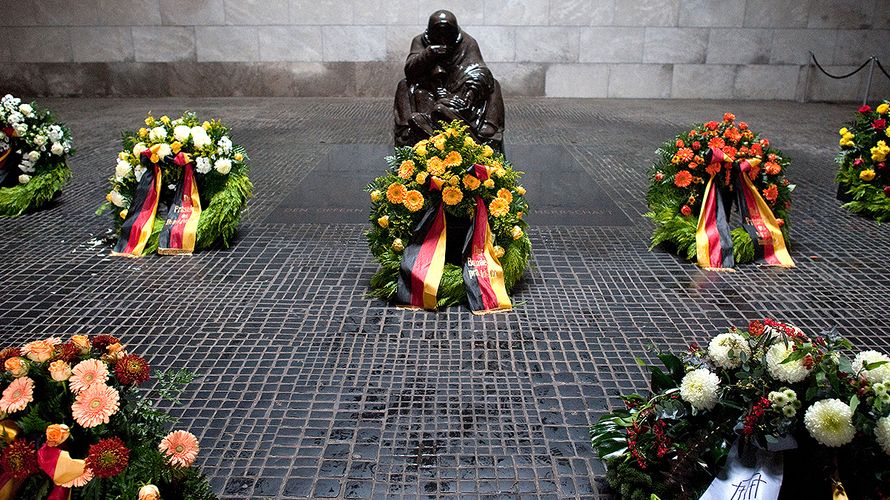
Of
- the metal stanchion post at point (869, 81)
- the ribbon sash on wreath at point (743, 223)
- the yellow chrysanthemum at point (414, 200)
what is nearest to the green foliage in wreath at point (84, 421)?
the yellow chrysanthemum at point (414, 200)

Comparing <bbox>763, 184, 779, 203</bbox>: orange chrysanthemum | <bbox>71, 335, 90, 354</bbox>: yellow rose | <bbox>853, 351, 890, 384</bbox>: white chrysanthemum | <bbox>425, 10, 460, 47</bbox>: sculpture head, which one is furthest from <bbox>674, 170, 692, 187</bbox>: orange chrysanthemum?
<bbox>71, 335, 90, 354</bbox>: yellow rose

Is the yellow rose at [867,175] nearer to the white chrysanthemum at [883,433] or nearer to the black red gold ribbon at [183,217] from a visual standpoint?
the white chrysanthemum at [883,433]

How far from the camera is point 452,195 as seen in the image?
465cm

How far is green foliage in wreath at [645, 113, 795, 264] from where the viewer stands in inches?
222

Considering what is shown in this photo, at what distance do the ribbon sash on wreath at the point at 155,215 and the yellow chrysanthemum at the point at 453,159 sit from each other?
88.5 inches

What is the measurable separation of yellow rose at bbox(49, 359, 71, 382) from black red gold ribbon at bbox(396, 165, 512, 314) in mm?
2675

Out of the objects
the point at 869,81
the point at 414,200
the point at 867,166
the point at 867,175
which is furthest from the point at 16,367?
the point at 869,81

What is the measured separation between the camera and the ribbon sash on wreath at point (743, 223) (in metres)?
5.52

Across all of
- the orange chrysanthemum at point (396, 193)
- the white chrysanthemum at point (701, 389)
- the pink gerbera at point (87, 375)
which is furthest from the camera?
the orange chrysanthemum at point (396, 193)

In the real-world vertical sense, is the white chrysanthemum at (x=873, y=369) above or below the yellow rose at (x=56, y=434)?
above

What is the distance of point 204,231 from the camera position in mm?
5719

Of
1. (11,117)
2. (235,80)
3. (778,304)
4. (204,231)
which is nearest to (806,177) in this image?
(778,304)

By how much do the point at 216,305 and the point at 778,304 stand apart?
367cm

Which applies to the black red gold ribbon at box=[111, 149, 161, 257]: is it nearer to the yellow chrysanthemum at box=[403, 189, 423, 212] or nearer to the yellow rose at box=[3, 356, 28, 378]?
the yellow chrysanthemum at box=[403, 189, 423, 212]
